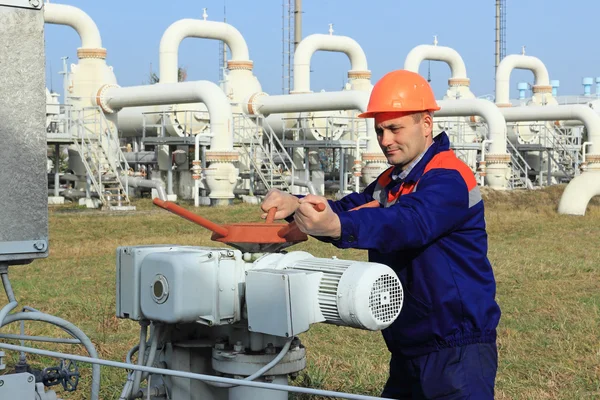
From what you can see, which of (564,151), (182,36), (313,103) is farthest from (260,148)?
(564,151)

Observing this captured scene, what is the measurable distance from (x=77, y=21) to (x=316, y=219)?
21168 mm

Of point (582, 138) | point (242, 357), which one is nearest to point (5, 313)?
point (242, 357)

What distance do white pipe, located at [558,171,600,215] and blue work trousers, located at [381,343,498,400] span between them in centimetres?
1726

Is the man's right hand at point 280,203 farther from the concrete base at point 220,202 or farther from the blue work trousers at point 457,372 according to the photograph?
the concrete base at point 220,202

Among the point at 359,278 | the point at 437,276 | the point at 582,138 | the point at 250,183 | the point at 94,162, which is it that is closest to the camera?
the point at 359,278

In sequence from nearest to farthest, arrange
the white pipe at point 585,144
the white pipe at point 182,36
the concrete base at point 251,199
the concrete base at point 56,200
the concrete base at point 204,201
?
the white pipe at point 585,144, the concrete base at point 204,201, the white pipe at point 182,36, the concrete base at point 56,200, the concrete base at point 251,199

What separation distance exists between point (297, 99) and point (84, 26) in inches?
220

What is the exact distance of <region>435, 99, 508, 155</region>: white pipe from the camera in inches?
941

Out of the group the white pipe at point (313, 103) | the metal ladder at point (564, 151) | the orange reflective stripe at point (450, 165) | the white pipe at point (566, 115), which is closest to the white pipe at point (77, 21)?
the white pipe at point (313, 103)

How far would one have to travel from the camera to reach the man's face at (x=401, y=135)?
288 cm

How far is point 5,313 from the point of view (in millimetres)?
2926

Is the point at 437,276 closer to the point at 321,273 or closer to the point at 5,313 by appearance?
the point at 321,273

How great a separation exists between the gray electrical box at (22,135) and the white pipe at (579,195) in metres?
17.7

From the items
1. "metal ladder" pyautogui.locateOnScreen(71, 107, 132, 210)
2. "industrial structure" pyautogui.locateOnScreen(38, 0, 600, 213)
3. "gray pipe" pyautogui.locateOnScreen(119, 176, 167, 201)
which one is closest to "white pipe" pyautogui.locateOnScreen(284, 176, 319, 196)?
"industrial structure" pyautogui.locateOnScreen(38, 0, 600, 213)
